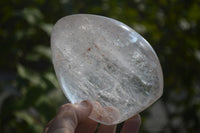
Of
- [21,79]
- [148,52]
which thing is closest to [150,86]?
[148,52]

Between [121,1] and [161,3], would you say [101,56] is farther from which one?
[161,3]

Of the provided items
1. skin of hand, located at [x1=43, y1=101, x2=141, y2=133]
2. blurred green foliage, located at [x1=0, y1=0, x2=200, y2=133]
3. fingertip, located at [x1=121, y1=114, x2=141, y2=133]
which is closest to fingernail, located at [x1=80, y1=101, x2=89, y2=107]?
skin of hand, located at [x1=43, y1=101, x2=141, y2=133]

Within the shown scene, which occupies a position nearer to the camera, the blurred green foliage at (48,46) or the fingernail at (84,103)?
the fingernail at (84,103)

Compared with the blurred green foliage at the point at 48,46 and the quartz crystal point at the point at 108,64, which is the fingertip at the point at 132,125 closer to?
the quartz crystal point at the point at 108,64

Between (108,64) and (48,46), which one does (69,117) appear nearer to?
(108,64)

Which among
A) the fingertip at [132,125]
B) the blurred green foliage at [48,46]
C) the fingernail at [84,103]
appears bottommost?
the blurred green foliage at [48,46]

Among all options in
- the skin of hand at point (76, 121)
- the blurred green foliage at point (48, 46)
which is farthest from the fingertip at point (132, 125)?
the blurred green foliage at point (48, 46)

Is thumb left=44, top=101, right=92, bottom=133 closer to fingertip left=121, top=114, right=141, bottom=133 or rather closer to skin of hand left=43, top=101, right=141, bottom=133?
skin of hand left=43, top=101, right=141, bottom=133
